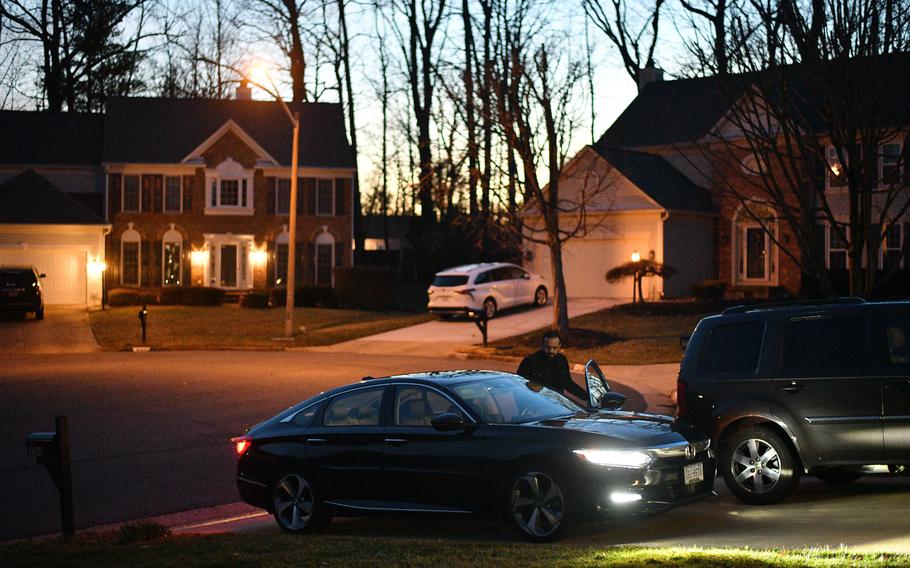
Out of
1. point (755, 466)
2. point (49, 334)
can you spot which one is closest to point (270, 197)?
point (49, 334)

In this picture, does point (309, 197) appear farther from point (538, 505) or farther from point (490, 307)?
point (538, 505)

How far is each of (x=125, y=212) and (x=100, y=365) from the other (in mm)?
25658

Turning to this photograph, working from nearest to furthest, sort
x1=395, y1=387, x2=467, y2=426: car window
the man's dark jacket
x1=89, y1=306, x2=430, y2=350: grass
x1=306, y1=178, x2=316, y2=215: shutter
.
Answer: x1=395, y1=387, x2=467, y2=426: car window < the man's dark jacket < x1=89, y1=306, x2=430, y2=350: grass < x1=306, y1=178, x2=316, y2=215: shutter

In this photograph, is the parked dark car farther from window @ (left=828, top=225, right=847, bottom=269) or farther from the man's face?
the man's face

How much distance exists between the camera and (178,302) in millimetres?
48125

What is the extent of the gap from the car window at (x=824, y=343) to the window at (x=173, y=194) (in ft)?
146

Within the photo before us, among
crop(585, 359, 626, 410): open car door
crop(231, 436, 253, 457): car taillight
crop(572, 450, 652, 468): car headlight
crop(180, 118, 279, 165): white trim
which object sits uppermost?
crop(180, 118, 279, 165): white trim

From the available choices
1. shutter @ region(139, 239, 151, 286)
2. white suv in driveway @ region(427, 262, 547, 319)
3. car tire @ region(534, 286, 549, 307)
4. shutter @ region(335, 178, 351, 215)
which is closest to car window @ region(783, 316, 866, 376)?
white suv in driveway @ region(427, 262, 547, 319)

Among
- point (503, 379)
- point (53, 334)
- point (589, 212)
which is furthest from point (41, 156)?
point (503, 379)

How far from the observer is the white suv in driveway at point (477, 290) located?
3928cm

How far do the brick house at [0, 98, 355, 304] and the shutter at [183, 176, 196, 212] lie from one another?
0.05 meters

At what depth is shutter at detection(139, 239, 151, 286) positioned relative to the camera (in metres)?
52.1

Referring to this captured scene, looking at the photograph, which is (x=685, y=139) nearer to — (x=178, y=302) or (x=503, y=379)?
(x=178, y=302)

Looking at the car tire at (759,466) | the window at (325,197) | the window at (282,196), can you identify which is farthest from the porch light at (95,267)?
the car tire at (759,466)
